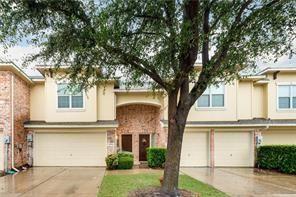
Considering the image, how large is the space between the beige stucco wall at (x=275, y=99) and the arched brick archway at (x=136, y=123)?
7.40 m

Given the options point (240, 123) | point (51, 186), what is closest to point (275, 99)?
point (240, 123)

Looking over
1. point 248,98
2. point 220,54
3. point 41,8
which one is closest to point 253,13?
point 220,54

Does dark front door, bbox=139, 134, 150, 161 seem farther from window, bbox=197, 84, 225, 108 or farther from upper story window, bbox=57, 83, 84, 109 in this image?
upper story window, bbox=57, 83, 84, 109

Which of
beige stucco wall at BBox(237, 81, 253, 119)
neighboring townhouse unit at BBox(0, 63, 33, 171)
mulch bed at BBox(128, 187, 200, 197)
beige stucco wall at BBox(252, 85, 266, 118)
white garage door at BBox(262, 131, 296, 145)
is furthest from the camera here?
beige stucco wall at BBox(252, 85, 266, 118)

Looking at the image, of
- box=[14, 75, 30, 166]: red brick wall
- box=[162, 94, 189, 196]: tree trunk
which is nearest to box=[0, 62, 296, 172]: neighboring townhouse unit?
box=[14, 75, 30, 166]: red brick wall

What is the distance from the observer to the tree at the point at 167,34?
894 cm

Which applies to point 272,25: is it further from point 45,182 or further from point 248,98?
point 248,98

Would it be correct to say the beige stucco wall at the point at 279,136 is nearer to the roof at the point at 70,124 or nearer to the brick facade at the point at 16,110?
the roof at the point at 70,124

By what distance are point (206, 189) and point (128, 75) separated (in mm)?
4800

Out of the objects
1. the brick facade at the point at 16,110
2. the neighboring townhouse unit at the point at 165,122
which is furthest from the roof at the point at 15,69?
the neighboring townhouse unit at the point at 165,122

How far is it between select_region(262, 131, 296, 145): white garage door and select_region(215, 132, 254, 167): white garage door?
1.68 meters

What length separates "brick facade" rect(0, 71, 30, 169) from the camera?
18.7 meters

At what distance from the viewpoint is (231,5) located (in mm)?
9203

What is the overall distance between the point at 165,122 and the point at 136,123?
10.1ft
